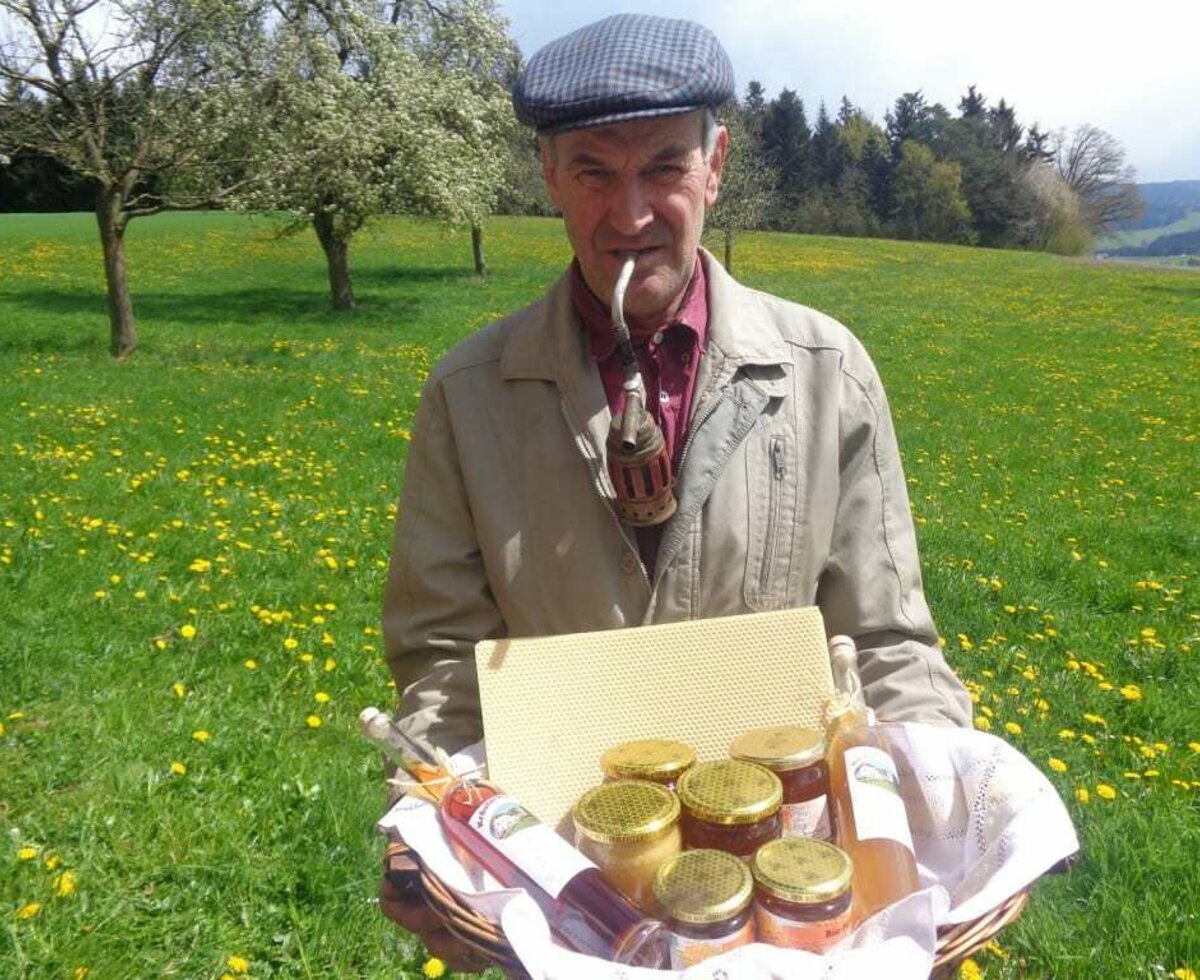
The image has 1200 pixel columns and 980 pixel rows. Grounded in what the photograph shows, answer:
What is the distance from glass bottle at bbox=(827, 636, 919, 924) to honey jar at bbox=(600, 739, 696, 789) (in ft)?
0.81

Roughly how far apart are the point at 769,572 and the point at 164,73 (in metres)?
14.3

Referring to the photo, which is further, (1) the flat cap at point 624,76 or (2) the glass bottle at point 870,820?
(1) the flat cap at point 624,76

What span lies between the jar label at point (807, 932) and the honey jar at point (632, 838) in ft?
0.62

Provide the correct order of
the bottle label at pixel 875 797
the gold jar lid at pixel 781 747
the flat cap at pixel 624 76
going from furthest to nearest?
the flat cap at pixel 624 76 < the gold jar lid at pixel 781 747 < the bottle label at pixel 875 797

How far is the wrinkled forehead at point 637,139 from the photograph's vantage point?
1933 millimetres

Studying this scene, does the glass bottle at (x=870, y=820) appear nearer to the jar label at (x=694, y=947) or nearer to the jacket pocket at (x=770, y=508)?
the jar label at (x=694, y=947)

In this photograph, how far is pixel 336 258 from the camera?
20219 mm

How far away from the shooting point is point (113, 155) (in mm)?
14117

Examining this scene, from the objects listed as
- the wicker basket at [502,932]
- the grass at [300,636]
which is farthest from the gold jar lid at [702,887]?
the grass at [300,636]

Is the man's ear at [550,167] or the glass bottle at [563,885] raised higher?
the man's ear at [550,167]

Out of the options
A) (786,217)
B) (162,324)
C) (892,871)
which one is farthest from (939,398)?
(786,217)

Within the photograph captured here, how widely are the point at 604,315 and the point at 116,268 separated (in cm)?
1391

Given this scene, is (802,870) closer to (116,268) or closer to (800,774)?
(800,774)

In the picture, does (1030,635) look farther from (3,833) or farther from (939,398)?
(939,398)
